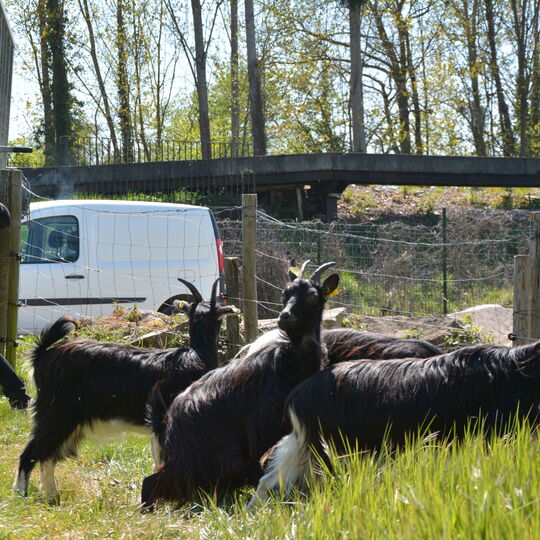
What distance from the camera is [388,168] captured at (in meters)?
20.1

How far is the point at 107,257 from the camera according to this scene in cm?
1059

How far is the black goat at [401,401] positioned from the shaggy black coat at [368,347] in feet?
3.33

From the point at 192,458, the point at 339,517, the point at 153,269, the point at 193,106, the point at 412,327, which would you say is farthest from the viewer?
the point at 193,106

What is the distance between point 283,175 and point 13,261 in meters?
12.3

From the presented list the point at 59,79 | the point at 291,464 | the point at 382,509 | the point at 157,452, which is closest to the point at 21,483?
the point at 157,452

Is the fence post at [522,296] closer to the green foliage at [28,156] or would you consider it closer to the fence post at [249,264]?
the fence post at [249,264]

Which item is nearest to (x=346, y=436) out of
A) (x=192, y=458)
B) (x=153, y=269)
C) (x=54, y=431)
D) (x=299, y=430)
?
(x=299, y=430)

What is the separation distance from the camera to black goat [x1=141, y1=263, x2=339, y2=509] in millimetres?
4605

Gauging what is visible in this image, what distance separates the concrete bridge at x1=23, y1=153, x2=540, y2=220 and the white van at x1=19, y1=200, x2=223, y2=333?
8.02m

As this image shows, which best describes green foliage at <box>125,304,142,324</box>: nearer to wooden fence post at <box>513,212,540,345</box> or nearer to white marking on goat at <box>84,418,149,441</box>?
white marking on goat at <box>84,418,149,441</box>

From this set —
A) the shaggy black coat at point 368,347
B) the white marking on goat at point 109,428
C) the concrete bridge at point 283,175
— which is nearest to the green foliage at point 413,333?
the shaggy black coat at point 368,347

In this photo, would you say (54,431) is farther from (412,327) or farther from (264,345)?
(412,327)

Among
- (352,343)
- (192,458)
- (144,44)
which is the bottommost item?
(192,458)

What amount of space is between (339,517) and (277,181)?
666 inches
